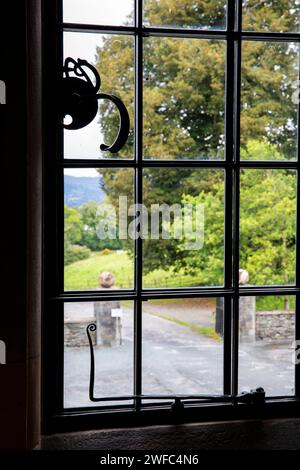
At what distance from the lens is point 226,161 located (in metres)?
1.46

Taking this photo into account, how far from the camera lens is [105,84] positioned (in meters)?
1.40

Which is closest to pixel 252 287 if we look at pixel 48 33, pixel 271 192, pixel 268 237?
pixel 268 237

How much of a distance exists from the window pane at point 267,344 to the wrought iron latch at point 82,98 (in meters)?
0.52

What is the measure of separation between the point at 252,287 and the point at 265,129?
40cm

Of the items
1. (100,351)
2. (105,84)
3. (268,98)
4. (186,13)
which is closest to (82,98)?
(105,84)

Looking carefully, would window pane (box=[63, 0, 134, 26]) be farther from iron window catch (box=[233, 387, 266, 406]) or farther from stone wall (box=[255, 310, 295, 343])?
iron window catch (box=[233, 387, 266, 406])

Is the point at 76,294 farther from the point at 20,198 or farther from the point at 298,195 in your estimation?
the point at 298,195

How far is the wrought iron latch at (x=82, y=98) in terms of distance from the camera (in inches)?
51.9

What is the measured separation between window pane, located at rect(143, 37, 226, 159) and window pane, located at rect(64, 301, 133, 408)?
1.32ft

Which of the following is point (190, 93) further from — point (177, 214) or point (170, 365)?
point (170, 365)

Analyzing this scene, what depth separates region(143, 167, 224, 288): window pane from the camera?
1.45 m

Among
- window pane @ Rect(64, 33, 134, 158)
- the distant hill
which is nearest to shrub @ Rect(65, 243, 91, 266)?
the distant hill

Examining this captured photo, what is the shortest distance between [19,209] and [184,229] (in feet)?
1.43

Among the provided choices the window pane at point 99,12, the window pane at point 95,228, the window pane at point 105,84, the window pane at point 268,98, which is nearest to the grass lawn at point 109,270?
the window pane at point 95,228
